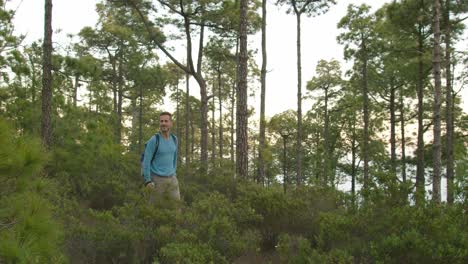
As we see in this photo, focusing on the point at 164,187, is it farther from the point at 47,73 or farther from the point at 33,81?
the point at 33,81

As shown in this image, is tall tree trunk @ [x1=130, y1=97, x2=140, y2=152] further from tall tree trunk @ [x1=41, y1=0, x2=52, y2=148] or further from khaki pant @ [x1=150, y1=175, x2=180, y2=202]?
khaki pant @ [x1=150, y1=175, x2=180, y2=202]

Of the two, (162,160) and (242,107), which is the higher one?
(242,107)

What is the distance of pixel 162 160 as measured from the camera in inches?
212

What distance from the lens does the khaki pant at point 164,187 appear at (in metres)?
5.24

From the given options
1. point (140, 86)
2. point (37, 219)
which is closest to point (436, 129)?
point (37, 219)

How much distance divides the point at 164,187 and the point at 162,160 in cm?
37

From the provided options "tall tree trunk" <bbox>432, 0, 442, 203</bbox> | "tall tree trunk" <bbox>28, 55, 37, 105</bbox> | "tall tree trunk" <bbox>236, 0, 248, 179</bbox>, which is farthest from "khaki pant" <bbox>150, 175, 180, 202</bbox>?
"tall tree trunk" <bbox>432, 0, 442, 203</bbox>

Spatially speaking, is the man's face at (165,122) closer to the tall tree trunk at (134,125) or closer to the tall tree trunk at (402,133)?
the tall tree trunk at (134,125)

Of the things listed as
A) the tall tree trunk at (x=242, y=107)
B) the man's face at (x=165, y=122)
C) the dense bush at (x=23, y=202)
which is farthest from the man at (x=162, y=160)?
the tall tree trunk at (x=242, y=107)

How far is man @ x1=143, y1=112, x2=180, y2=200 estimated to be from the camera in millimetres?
5223

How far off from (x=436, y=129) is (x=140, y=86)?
16.9 meters

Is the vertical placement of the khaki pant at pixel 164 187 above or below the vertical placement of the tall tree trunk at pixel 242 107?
below

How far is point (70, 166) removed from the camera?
885 cm

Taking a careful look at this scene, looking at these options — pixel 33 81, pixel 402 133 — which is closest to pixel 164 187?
pixel 33 81
